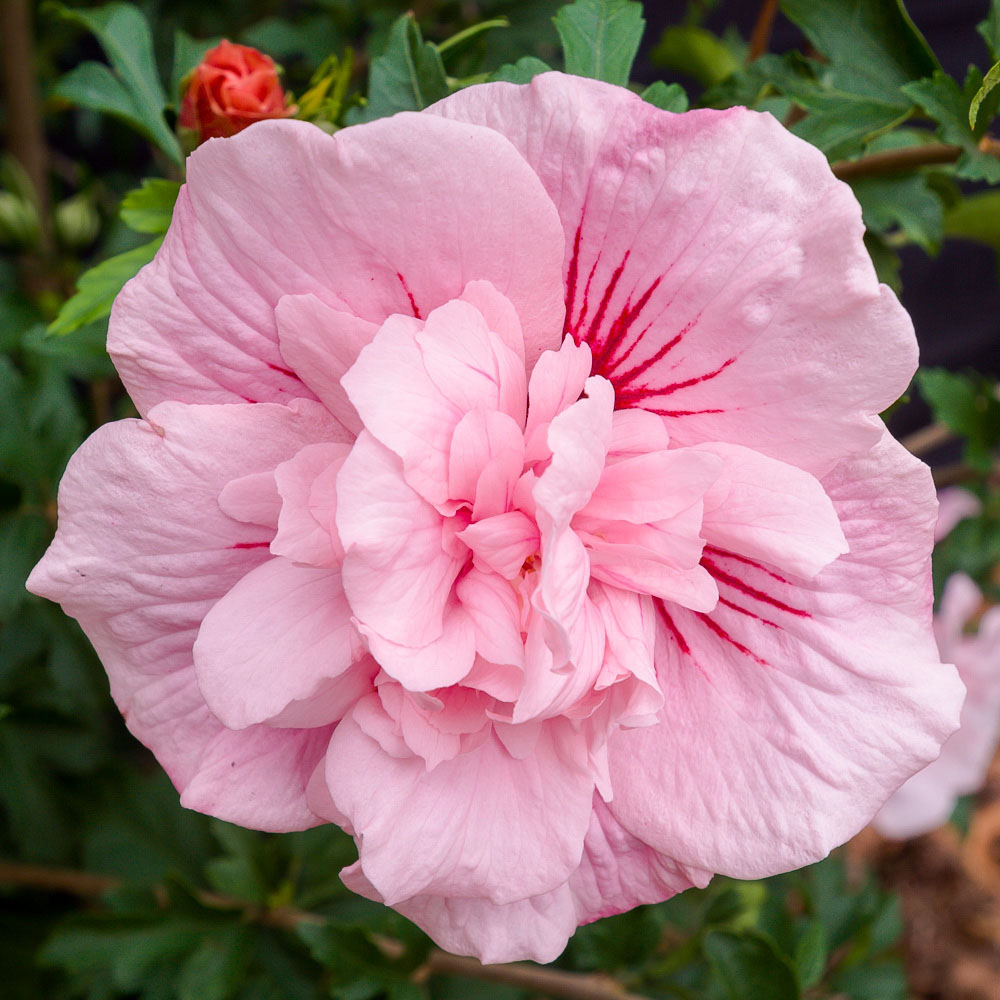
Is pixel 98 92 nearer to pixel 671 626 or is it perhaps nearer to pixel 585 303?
pixel 585 303

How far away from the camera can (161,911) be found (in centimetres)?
96

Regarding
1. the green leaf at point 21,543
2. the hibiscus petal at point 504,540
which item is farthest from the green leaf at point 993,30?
the green leaf at point 21,543

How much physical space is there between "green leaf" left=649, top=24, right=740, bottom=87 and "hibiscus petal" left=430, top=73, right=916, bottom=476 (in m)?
0.56

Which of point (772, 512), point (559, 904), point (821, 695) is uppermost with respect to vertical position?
point (772, 512)

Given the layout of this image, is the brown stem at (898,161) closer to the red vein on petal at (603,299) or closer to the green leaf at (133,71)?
the red vein on petal at (603,299)

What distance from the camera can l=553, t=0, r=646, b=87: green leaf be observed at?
625mm

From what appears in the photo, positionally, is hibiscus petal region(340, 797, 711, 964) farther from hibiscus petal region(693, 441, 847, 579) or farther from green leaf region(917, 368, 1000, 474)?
green leaf region(917, 368, 1000, 474)

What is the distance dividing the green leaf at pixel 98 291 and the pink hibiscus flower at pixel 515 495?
192 millimetres

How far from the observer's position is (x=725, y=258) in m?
0.49

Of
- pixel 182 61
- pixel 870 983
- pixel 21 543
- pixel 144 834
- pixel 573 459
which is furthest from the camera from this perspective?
pixel 144 834

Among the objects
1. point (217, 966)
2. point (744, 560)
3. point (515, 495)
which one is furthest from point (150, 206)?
point (217, 966)

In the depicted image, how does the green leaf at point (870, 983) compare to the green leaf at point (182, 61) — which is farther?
the green leaf at point (870, 983)

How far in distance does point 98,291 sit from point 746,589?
50 centimetres

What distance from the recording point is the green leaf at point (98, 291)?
0.70 m
